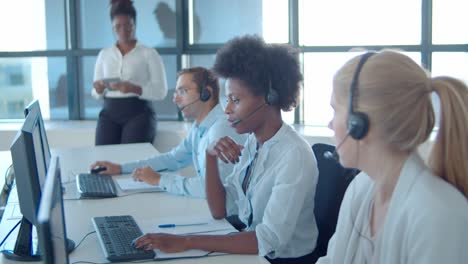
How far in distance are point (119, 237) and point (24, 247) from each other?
27 cm

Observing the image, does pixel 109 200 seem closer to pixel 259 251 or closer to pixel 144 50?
pixel 259 251

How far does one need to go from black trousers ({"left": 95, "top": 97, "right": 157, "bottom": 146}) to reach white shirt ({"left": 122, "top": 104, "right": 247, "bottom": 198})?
141cm

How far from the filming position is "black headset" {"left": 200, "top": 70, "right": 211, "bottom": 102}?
112 inches

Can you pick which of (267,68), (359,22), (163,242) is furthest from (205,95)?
(359,22)

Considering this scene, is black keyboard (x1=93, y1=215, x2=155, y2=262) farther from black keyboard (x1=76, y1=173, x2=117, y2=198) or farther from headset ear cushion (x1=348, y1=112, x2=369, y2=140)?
headset ear cushion (x1=348, y1=112, x2=369, y2=140)

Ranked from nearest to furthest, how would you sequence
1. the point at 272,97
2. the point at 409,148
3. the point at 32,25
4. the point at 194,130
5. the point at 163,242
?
the point at 409,148
the point at 163,242
the point at 272,97
the point at 194,130
the point at 32,25

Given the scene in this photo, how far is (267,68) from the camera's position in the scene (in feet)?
7.10

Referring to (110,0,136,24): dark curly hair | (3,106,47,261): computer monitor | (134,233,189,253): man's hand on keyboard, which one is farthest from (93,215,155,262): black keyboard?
(110,0,136,24): dark curly hair

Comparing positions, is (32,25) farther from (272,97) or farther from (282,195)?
(282,195)

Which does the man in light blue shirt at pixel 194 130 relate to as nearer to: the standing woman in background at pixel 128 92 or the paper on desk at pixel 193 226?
the paper on desk at pixel 193 226

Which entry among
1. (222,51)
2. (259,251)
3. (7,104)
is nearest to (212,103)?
(222,51)

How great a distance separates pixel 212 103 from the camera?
9.46ft

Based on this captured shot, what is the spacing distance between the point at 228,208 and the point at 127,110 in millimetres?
2364

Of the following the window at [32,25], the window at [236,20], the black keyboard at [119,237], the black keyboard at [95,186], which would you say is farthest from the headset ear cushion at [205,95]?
the window at [32,25]
